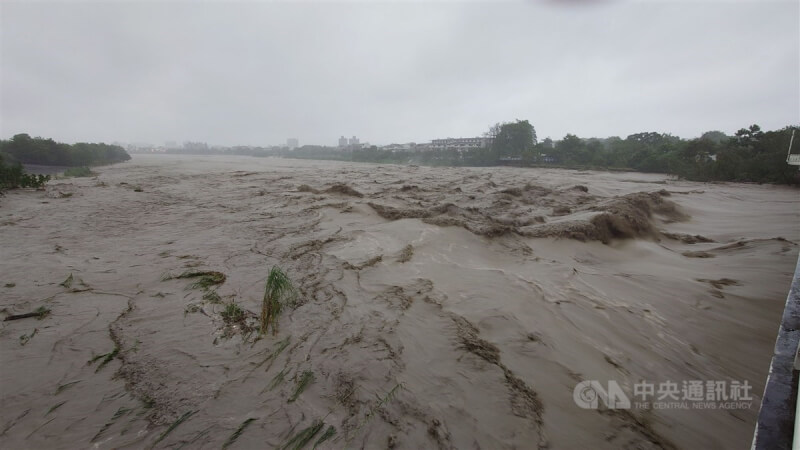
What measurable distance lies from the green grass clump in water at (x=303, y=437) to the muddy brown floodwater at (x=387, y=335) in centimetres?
2

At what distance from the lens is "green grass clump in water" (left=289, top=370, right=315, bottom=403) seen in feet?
6.79

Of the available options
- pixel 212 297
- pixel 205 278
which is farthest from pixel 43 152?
pixel 212 297

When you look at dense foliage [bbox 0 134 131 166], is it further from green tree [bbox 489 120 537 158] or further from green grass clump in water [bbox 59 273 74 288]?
green tree [bbox 489 120 537 158]

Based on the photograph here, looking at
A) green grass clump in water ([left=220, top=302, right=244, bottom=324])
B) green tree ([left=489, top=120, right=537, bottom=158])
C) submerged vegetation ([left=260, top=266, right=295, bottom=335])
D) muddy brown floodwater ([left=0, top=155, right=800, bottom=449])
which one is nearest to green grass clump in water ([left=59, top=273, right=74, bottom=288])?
muddy brown floodwater ([left=0, top=155, right=800, bottom=449])

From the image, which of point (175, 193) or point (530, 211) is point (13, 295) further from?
point (175, 193)

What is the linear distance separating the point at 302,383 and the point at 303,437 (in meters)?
0.43

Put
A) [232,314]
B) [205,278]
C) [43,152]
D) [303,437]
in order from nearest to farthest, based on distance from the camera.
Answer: [303,437], [232,314], [205,278], [43,152]

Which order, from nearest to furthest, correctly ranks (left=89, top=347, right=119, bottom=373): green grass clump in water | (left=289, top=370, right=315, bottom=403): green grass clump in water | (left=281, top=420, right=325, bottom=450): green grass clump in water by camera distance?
(left=281, top=420, right=325, bottom=450): green grass clump in water → (left=289, top=370, right=315, bottom=403): green grass clump in water → (left=89, top=347, right=119, bottom=373): green grass clump in water

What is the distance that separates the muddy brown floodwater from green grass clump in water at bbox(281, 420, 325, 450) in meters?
0.02

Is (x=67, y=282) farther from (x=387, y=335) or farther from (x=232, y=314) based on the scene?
(x=387, y=335)

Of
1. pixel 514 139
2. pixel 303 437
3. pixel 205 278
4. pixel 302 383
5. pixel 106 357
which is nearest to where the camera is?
pixel 303 437

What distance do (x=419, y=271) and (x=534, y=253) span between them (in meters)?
1.91

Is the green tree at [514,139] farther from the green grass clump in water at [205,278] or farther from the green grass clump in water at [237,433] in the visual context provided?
the green grass clump in water at [237,433]

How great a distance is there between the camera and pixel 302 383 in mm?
2168
